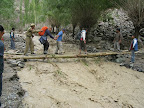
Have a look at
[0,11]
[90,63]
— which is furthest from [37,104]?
[0,11]

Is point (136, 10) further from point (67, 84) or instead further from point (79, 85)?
point (67, 84)

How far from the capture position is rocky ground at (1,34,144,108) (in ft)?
13.2

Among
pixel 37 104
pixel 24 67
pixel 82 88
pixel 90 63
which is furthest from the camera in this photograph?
pixel 90 63

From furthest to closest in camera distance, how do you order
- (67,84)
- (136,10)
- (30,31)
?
(136,10)
(30,31)
(67,84)

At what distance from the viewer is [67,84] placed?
17.1 feet

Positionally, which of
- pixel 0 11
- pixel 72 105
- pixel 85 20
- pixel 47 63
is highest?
pixel 0 11

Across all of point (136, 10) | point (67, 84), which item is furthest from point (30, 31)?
point (136, 10)

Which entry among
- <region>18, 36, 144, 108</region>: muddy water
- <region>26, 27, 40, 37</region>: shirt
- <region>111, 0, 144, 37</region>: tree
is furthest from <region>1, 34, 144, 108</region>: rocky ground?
<region>111, 0, 144, 37</region>: tree

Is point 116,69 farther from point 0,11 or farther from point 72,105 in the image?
point 0,11

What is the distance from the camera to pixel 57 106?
154 inches

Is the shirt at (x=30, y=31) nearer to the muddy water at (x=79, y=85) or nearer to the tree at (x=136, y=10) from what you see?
the muddy water at (x=79, y=85)

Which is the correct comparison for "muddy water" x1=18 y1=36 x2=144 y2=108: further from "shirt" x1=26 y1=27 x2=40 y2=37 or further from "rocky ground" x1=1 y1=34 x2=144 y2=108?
"shirt" x1=26 y1=27 x2=40 y2=37

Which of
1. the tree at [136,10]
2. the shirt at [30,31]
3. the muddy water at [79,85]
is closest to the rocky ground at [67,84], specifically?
the muddy water at [79,85]

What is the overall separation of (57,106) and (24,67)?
3.10 m
